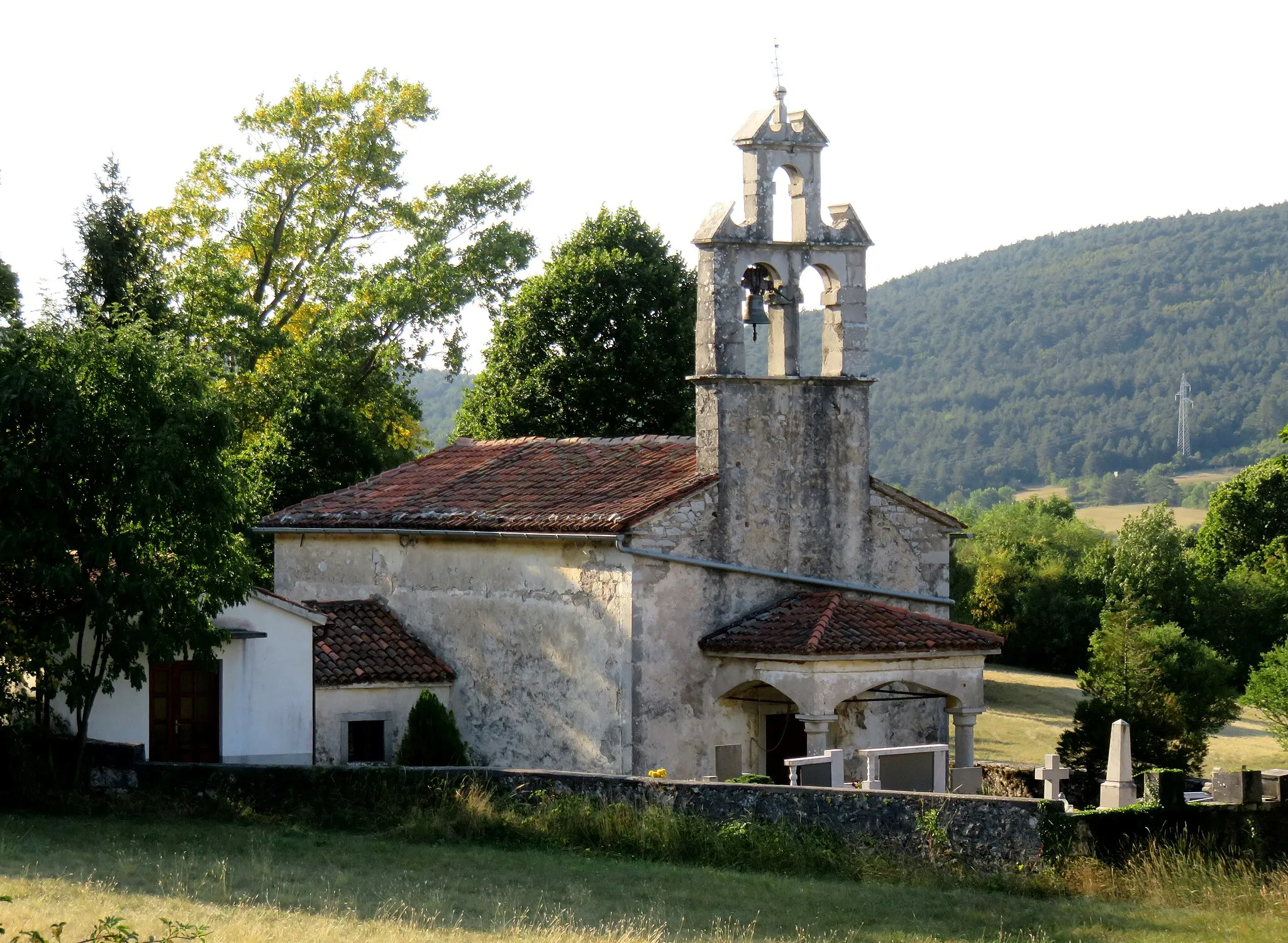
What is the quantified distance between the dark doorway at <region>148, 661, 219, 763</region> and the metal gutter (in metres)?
3.97

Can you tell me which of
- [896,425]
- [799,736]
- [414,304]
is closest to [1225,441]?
[896,425]

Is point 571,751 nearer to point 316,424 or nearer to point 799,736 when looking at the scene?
point 799,736

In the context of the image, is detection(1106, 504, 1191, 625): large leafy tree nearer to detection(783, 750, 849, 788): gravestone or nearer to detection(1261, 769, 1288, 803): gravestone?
detection(1261, 769, 1288, 803): gravestone

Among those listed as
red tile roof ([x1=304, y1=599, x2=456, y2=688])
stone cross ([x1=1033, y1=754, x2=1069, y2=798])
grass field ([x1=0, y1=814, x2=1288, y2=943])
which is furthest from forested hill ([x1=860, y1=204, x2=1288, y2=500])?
grass field ([x1=0, y1=814, x2=1288, y2=943])

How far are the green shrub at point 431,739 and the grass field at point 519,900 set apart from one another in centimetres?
586

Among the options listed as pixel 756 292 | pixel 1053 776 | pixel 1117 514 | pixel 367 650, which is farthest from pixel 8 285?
pixel 1117 514

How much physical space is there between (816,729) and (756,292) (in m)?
6.78

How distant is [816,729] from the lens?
2152 cm

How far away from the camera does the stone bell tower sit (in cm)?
2325

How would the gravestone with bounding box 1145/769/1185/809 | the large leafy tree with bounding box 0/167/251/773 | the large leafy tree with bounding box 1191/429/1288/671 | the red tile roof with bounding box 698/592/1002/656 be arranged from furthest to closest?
the large leafy tree with bounding box 1191/429/1288/671
the red tile roof with bounding box 698/592/1002/656
the large leafy tree with bounding box 0/167/251/773
the gravestone with bounding box 1145/769/1185/809

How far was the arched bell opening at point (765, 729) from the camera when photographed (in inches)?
906

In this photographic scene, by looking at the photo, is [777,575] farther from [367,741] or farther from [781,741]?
[367,741]

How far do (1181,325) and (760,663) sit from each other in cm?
15306

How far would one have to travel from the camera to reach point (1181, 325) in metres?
164
